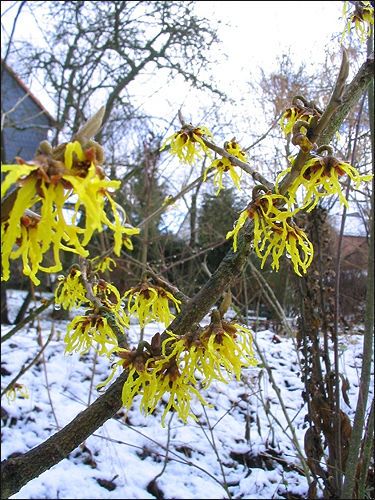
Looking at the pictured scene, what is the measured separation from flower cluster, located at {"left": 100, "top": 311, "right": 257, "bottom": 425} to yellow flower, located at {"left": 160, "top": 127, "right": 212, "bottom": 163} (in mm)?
563

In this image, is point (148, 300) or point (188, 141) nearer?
point (148, 300)

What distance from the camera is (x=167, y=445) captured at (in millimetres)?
3252

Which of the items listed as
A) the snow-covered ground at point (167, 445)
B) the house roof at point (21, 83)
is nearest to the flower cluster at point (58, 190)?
the snow-covered ground at point (167, 445)

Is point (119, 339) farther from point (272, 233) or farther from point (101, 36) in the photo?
point (101, 36)

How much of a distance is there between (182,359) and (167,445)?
8.84ft

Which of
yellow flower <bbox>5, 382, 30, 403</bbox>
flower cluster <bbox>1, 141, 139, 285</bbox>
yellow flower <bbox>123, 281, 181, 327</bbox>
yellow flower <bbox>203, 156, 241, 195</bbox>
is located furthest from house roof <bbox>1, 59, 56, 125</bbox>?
flower cluster <bbox>1, 141, 139, 285</bbox>

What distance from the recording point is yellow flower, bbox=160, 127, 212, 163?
1223 mm

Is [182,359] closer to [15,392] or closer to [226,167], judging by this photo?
[226,167]

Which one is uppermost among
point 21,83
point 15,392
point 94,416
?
point 21,83

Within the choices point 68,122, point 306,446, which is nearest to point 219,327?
point 306,446

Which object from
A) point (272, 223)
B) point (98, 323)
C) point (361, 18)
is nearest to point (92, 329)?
point (98, 323)

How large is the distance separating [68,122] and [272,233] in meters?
8.51

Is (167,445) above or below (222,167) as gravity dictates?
below

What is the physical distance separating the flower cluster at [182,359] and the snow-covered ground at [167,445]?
209 centimetres
